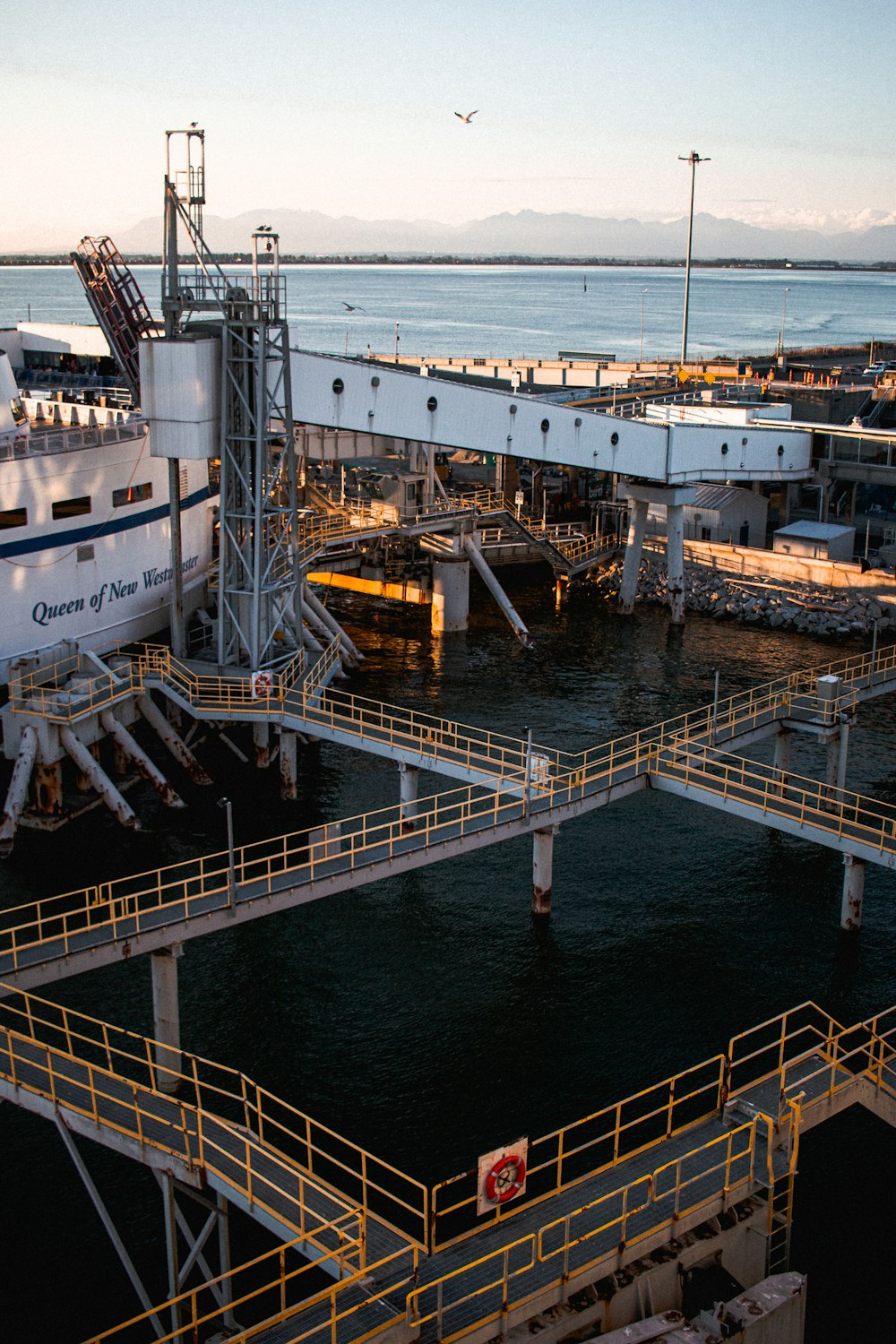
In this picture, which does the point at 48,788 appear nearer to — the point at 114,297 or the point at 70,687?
the point at 70,687

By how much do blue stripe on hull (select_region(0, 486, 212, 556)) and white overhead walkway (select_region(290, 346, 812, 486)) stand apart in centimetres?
584

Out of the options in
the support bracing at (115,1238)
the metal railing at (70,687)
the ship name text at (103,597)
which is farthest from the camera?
the ship name text at (103,597)

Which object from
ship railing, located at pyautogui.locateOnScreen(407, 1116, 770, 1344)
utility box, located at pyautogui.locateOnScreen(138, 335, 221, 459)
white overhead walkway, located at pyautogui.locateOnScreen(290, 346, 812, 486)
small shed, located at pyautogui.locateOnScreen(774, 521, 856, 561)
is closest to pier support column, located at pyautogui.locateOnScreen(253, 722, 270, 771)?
utility box, located at pyautogui.locateOnScreen(138, 335, 221, 459)

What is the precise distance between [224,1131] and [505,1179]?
174 inches

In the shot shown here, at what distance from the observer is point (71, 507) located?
42.8m

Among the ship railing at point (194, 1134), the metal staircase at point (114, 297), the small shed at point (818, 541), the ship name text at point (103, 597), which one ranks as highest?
the metal staircase at point (114, 297)

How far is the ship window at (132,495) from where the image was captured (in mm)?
44844

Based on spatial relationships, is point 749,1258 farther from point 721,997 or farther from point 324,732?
point 324,732

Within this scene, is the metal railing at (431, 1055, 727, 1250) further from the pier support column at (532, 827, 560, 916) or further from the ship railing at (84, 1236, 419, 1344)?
the pier support column at (532, 827, 560, 916)

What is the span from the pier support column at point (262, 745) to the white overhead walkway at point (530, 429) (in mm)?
11328

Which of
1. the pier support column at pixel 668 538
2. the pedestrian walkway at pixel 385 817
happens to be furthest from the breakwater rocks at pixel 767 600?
the pedestrian walkway at pixel 385 817

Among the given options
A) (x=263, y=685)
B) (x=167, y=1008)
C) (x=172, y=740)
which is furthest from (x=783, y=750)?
(x=167, y=1008)

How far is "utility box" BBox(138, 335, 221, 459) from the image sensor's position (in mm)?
39781

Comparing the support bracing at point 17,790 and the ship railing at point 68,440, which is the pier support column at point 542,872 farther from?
the ship railing at point 68,440
